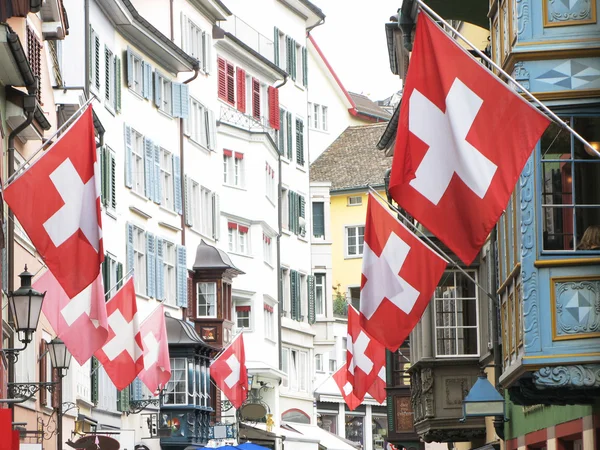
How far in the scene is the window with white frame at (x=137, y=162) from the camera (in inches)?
1699

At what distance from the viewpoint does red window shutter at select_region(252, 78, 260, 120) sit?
5666cm

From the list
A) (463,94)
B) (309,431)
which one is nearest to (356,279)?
(309,431)

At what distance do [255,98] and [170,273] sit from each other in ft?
38.3

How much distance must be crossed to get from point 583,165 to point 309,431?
44558 millimetres

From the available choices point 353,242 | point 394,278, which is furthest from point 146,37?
point 353,242

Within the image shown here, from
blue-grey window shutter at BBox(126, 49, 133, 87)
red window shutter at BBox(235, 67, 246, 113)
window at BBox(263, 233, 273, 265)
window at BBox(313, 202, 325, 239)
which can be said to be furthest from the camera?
window at BBox(313, 202, 325, 239)

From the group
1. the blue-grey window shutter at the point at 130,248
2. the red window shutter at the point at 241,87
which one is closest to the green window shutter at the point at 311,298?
the red window shutter at the point at 241,87

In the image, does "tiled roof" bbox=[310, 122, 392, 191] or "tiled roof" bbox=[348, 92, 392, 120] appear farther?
"tiled roof" bbox=[348, 92, 392, 120]

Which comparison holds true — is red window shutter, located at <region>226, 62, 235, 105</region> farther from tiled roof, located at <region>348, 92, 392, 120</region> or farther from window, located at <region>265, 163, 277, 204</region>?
tiled roof, located at <region>348, 92, 392, 120</region>

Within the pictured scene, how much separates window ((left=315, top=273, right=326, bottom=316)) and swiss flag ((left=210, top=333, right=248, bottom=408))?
25.4 meters

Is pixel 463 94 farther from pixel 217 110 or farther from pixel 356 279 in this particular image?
pixel 356 279

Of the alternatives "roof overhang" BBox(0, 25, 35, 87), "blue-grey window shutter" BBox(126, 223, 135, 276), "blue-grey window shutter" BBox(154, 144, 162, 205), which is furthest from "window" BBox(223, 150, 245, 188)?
"roof overhang" BBox(0, 25, 35, 87)

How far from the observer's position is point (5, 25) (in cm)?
2058

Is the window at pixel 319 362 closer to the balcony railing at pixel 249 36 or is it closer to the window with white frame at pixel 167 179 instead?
the balcony railing at pixel 249 36
